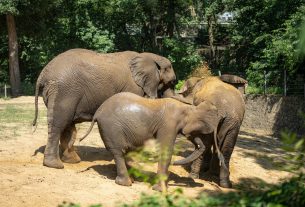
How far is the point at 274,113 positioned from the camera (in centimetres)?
1972

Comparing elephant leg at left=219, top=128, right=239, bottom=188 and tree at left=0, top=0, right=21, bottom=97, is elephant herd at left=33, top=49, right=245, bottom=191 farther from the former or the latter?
tree at left=0, top=0, right=21, bottom=97

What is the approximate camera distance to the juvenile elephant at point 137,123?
8539 millimetres

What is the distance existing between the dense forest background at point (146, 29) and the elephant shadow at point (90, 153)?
1561 centimetres

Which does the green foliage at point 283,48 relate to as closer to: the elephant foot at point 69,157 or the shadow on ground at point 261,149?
the shadow on ground at point 261,149

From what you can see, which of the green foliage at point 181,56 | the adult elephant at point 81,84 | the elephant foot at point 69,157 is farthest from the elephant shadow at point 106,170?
the green foliage at point 181,56

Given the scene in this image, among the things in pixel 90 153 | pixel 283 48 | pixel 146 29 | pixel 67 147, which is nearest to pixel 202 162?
pixel 90 153

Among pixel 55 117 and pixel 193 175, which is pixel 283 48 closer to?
pixel 193 175

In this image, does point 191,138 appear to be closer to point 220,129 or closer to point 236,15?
point 220,129

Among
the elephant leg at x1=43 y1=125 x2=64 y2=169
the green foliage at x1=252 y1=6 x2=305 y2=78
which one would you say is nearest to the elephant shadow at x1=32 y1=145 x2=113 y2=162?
the elephant leg at x1=43 y1=125 x2=64 y2=169

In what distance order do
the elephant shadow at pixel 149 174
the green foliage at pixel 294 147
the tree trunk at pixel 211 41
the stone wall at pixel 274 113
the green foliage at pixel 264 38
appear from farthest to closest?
the tree trunk at pixel 211 41, the green foliage at pixel 264 38, the stone wall at pixel 274 113, the elephant shadow at pixel 149 174, the green foliage at pixel 294 147

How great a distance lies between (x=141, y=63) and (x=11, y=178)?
145 inches

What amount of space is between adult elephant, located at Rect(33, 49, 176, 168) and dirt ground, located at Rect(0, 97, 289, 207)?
1.95ft

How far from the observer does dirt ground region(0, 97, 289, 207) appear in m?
7.31

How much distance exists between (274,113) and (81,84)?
12106mm
